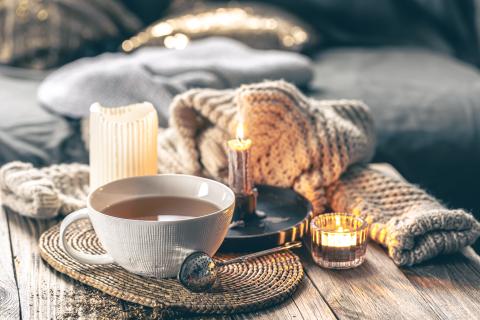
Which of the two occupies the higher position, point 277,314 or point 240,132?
point 240,132

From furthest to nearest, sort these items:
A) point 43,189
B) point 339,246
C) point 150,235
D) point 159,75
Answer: point 159,75 < point 43,189 < point 339,246 < point 150,235

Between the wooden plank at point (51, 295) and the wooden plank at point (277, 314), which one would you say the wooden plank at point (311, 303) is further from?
the wooden plank at point (51, 295)

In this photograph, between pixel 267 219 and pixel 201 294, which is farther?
pixel 267 219

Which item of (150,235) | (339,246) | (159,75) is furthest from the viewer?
(159,75)

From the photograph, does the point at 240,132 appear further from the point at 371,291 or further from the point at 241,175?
the point at 371,291

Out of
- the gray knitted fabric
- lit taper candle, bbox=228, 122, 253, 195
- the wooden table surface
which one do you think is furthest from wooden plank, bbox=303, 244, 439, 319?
the gray knitted fabric

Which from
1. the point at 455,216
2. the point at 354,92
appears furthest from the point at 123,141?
the point at 354,92

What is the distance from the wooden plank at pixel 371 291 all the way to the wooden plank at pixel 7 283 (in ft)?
0.98

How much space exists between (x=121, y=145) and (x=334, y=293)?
31 centimetres

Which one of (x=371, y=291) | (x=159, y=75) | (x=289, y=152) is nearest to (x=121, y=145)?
(x=289, y=152)

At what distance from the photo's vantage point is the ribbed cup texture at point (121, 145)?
33.9 inches

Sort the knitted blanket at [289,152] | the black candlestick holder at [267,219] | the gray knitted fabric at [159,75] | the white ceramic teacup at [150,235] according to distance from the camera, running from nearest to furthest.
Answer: the white ceramic teacup at [150,235] → the black candlestick holder at [267,219] → the knitted blanket at [289,152] → the gray knitted fabric at [159,75]

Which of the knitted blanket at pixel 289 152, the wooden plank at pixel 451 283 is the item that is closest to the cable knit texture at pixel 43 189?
the knitted blanket at pixel 289 152

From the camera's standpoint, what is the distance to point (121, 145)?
0.86 metres
